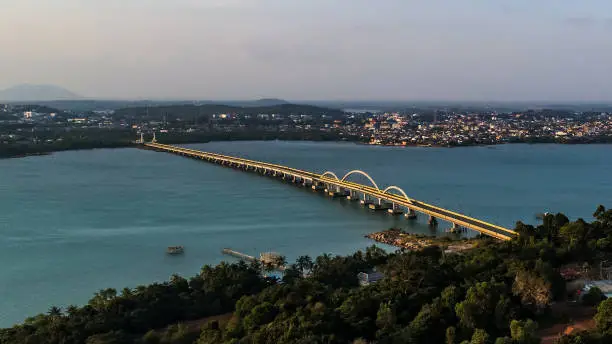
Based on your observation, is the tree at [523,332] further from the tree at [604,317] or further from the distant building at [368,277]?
the distant building at [368,277]

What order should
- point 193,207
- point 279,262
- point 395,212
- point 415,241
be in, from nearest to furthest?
point 279,262 → point 415,241 → point 395,212 → point 193,207

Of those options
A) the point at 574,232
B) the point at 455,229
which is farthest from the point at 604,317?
the point at 455,229

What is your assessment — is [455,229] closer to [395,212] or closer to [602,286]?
[395,212]

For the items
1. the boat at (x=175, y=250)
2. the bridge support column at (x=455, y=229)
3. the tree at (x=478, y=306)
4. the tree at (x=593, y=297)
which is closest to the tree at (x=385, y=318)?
the tree at (x=478, y=306)

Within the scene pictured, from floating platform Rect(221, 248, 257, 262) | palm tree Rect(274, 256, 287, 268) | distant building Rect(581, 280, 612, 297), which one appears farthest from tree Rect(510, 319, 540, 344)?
floating platform Rect(221, 248, 257, 262)

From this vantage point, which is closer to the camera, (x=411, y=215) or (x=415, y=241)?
(x=415, y=241)

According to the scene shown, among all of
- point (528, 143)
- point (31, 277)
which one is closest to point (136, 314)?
point (31, 277)
